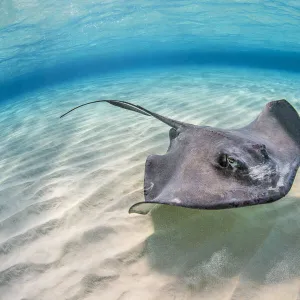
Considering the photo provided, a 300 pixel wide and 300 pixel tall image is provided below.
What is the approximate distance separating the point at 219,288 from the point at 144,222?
101cm

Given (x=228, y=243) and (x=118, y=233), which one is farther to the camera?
(x=118, y=233)

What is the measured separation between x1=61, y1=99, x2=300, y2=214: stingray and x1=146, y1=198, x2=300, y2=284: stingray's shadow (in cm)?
41

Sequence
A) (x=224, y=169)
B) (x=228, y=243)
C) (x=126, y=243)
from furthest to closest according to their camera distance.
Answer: (x=126, y=243) → (x=228, y=243) → (x=224, y=169)

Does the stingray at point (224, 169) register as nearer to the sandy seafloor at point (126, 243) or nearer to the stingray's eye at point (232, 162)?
the stingray's eye at point (232, 162)

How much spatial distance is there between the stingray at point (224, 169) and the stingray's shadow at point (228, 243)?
412mm

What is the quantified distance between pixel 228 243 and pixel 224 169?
0.66 m

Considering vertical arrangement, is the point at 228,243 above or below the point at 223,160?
below

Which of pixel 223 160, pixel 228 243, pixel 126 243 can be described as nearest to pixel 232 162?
pixel 223 160

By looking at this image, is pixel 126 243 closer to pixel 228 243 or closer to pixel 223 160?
pixel 228 243

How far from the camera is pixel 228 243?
2.19m

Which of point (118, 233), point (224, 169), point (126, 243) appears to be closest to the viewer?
point (224, 169)

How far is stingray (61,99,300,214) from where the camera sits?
5.78 ft

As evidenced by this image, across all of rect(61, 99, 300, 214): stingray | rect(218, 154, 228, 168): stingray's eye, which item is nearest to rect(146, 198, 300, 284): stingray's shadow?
rect(61, 99, 300, 214): stingray

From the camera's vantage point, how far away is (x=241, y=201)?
5.47ft
